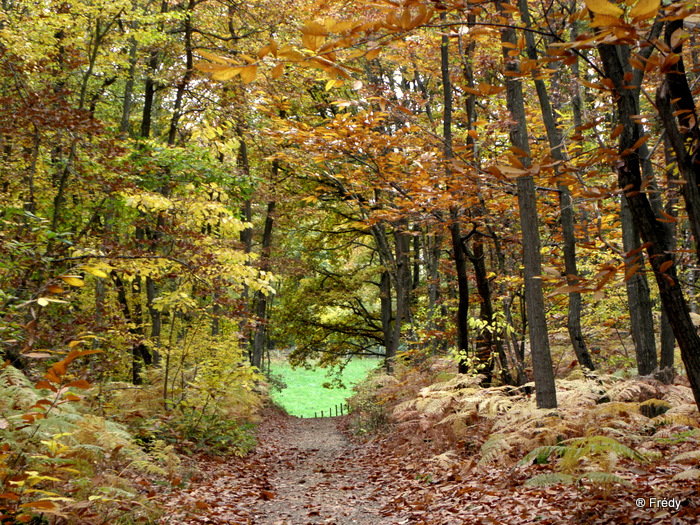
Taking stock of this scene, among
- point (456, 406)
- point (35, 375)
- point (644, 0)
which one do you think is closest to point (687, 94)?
point (644, 0)

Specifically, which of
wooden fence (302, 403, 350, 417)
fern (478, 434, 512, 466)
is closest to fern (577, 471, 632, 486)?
fern (478, 434, 512, 466)

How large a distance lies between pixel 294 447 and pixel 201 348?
3544 millimetres

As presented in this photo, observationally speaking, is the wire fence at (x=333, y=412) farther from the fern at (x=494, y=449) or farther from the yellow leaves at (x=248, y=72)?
the yellow leaves at (x=248, y=72)

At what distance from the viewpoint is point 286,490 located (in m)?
6.89

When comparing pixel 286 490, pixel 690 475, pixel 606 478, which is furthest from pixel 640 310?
pixel 286 490

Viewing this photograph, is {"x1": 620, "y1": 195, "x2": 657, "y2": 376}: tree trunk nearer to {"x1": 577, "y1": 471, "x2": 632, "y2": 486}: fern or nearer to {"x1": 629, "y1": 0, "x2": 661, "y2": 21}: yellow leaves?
{"x1": 577, "y1": 471, "x2": 632, "y2": 486}: fern

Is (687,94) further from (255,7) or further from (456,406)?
(255,7)

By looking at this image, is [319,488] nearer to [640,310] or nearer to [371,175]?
[640,310]

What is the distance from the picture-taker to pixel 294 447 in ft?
38.7

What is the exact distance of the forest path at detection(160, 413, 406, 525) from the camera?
5.11m

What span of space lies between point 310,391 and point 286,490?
30.8 metres

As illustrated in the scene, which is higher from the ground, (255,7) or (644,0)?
(255,7)

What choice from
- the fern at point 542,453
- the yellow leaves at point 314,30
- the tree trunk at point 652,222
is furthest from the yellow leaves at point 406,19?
the fern at point 542,453

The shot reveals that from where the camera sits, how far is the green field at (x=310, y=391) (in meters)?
31.9
